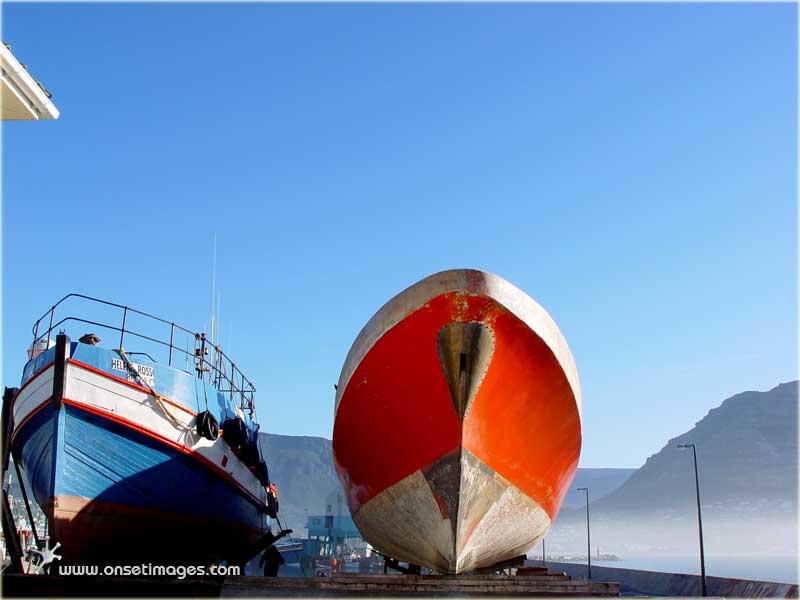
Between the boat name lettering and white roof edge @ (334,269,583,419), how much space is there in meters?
4.50

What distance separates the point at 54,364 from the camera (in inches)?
490

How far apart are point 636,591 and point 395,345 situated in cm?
1921

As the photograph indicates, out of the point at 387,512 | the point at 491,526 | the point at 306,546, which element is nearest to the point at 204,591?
the point at 387,512

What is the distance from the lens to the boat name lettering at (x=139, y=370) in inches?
517

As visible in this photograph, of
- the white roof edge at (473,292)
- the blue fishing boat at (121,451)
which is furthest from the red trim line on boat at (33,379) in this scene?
the white roof edge at (473,292)

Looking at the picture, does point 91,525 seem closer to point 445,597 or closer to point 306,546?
point 445,597

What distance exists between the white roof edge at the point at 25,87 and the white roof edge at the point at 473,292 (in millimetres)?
6740

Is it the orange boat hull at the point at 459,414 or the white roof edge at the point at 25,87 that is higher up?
the white roof edge at the point at 25,87

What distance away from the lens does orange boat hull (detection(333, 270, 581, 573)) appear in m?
9.67

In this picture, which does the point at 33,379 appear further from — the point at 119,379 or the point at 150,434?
the point at 150,434

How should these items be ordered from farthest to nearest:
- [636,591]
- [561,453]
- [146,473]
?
1. [636,591]
2. [146,473]
3. [561,453]

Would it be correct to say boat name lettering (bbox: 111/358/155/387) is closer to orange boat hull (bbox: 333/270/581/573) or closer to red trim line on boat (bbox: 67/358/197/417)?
red trim line on boat (bbox: 67/358/197/417)


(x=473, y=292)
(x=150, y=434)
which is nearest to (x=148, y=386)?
(x=150, y=434)

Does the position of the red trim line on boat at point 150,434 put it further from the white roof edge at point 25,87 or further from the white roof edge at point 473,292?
the white roof edge at point 25,87
